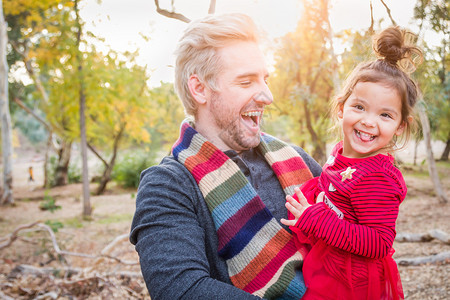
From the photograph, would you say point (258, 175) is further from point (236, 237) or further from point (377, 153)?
point (377, 153)

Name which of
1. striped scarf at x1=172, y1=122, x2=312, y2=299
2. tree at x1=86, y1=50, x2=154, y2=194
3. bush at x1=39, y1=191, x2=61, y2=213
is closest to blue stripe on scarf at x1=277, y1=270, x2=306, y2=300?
striped scarf at x1=172, y1=122, x2=312, y2=299

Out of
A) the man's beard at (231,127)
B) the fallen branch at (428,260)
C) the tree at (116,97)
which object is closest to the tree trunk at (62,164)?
the tree at (116,97)

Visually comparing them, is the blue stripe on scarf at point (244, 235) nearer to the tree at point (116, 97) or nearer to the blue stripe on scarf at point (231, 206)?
the blue stripe on scarf at point (231, 206)

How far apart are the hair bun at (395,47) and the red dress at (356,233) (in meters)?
0.44

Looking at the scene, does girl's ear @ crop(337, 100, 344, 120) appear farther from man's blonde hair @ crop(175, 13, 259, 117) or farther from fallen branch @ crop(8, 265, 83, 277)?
fallen branch @ crop(8, 265, 83, 277)

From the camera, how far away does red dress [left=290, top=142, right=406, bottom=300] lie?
1.25m

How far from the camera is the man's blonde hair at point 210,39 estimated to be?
65.4 inches

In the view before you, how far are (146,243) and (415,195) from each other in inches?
372

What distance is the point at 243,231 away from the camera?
141 centimetres

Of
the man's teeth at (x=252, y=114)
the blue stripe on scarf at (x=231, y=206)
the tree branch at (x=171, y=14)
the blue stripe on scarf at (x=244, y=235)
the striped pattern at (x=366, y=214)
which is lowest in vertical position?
the blue stripe on scarf at (x=244, y=235)

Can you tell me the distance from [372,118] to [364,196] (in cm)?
32

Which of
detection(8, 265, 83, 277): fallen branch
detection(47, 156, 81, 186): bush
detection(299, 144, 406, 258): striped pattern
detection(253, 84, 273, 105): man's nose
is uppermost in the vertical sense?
detection(253, 84, 273, 105): man's nose

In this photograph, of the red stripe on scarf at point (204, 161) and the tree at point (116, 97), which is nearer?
the red stripe on scarf at point (204, 161)

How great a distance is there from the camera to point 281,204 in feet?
5.41
